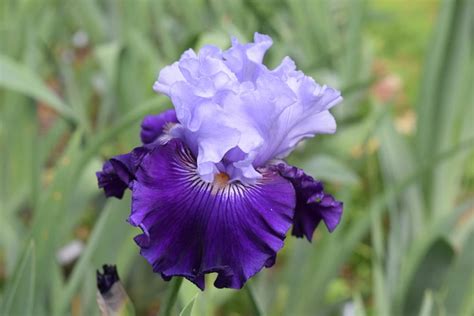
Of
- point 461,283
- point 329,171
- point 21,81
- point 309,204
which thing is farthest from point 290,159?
point 309,204

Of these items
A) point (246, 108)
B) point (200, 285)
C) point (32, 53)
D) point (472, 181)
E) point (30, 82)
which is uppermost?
point (32, 53)

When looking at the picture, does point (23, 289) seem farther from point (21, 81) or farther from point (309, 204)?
point (21, 81)

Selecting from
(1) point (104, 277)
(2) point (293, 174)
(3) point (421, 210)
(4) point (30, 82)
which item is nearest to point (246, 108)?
(2) point (293, 174)

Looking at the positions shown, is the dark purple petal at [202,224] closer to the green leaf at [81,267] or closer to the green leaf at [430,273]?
the green leaf at [81,267]

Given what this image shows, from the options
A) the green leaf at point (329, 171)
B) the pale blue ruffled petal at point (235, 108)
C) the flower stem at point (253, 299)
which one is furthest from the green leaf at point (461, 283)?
the pale blue ruffled petal at point (235, 108)

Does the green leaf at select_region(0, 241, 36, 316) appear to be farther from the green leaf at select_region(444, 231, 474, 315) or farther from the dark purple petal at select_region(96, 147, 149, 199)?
the green leaf at select_region(444, 231, 474, 315)

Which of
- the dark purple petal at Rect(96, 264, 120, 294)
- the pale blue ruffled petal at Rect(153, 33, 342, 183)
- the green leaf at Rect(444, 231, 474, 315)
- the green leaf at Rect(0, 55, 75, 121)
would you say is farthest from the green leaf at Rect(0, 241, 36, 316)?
the green leaf at Rect(444, 231, 474, 315)

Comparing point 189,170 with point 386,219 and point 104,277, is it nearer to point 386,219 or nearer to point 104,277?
point 104,277

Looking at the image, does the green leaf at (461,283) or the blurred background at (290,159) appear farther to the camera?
the green leaf at (461,283)
